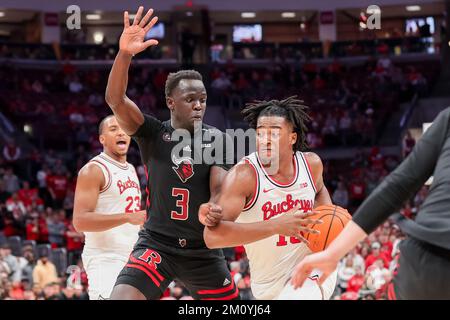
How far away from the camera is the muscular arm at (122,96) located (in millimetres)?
4836

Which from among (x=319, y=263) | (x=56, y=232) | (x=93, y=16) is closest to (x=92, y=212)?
(x=319, y=263)

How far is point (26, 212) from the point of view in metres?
14.5

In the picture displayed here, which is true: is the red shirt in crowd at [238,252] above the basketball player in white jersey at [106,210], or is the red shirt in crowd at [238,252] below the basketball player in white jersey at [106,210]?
below

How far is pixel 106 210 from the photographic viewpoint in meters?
6.14

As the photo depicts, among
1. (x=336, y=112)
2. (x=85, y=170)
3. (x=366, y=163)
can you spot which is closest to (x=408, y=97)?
(x=336, y=112)

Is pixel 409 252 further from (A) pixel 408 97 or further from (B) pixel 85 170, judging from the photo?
(A) pixel 408 97

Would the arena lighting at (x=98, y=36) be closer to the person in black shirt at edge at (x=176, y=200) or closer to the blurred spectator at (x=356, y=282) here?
the blurred spectator at (x=356, y=282)

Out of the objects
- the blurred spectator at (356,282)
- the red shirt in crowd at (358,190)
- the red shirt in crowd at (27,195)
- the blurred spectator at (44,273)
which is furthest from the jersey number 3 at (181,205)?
the red shirt in crowd at (358,190)

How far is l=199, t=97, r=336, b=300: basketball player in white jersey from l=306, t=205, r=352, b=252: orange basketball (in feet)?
0.28

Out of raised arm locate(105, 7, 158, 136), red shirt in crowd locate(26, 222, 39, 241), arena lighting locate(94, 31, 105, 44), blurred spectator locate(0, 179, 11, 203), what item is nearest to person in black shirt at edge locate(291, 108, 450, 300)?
raised arm locate(105, 7, 158, 136)

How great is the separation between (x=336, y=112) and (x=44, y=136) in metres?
7.11

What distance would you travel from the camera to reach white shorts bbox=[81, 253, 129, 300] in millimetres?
5992

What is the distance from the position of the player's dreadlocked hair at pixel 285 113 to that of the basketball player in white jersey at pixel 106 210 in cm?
135

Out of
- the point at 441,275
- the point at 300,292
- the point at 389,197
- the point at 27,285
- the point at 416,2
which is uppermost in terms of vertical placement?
the point at 416,2
